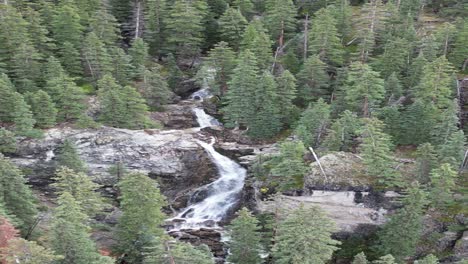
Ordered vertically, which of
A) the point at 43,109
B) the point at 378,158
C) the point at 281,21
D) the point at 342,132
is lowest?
the point at 378,158

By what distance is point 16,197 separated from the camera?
3628 cm

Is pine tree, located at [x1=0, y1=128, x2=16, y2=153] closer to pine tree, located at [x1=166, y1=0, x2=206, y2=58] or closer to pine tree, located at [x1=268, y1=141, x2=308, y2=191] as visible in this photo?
pine tree, located at [x1=268, y1=141, x2=308, y2=191]

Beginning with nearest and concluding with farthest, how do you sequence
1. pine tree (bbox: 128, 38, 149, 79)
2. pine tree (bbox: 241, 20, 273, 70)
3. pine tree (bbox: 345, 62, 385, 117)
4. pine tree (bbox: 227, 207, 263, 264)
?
pine tree (bbox: 227, 207, 263, 264) < pine tree (bbox: 345, 62, 385, 117) < pine tree (bbox: 241, 20, 273, 70) < pine tree (bbox: 128, 38, 149, 79)

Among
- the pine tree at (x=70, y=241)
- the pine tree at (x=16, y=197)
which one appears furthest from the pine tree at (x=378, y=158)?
the pine tree at (x=16, y=197)

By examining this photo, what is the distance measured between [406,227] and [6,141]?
35.2 meters

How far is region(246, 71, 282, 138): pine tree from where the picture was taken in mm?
54156

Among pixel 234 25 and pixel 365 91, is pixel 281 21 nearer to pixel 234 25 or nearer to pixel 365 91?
pixel 234 25

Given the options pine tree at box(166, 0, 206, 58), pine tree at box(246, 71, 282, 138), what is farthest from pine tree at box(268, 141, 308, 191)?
pine tree at box(166, 0, 206, 58)

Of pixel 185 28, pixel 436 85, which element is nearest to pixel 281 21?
pixel 185 28

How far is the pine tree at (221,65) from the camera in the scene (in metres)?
59.7

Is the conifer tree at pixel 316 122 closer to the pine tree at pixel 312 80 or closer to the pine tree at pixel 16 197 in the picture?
the pine tree at pixel 312 80

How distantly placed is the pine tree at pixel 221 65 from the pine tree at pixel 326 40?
9855 mm

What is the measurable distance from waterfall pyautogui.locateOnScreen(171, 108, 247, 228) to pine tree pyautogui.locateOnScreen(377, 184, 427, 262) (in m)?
15.6

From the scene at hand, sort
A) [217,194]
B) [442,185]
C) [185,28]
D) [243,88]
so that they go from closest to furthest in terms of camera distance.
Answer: [442,185], [217,194], [243,88], [185,28]
